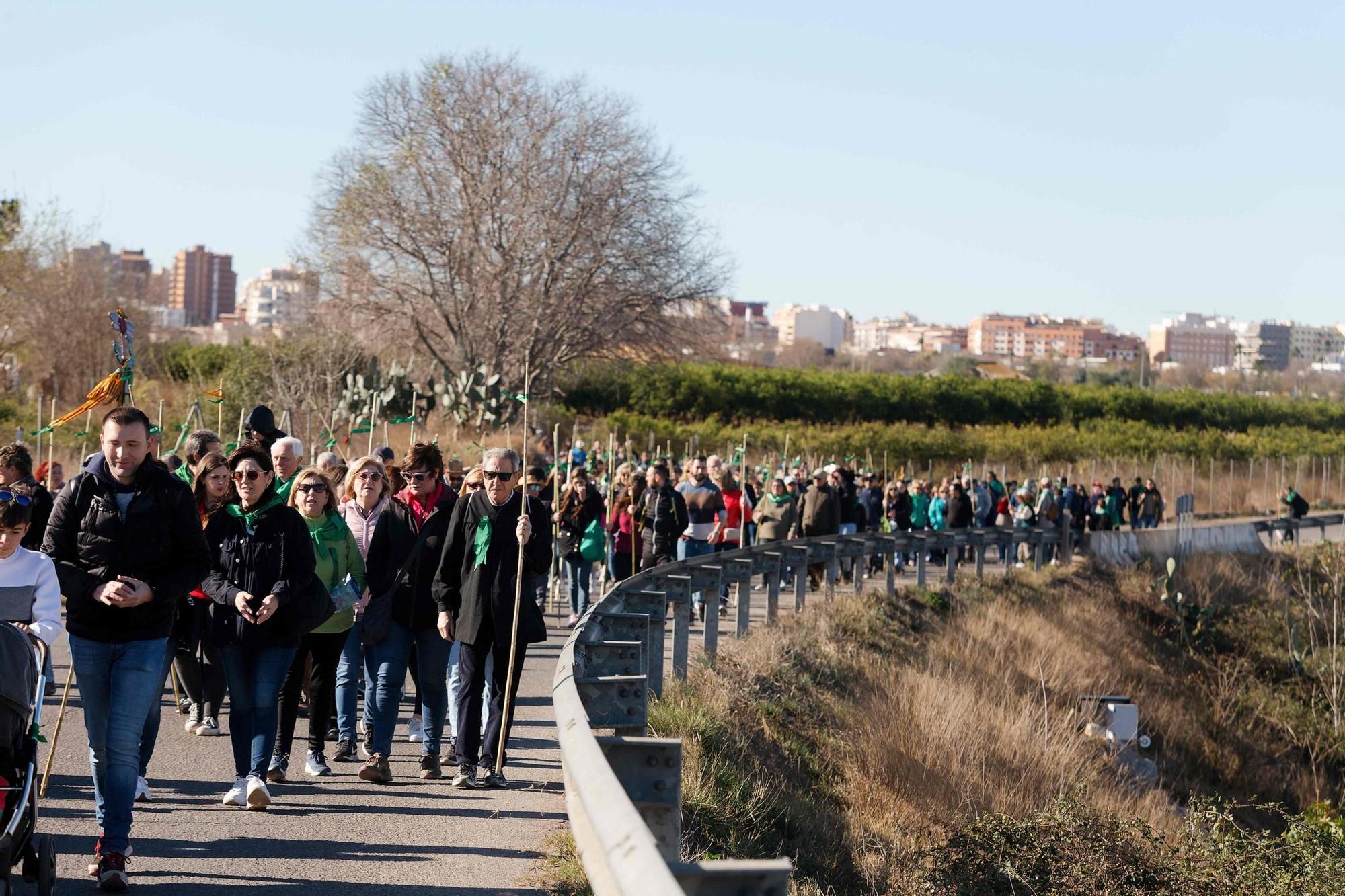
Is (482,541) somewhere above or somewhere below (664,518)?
above

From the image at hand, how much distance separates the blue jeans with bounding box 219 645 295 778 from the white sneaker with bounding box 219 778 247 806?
0.04 m

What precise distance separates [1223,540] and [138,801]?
108 feet

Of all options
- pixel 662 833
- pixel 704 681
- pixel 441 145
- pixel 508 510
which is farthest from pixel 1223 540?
pixel 662 833

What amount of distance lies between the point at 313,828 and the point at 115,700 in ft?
5.00

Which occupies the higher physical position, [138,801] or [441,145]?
[441,145]

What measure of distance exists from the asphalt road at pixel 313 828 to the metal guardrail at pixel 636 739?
790 mm

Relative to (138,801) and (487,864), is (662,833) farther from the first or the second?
(138,801)

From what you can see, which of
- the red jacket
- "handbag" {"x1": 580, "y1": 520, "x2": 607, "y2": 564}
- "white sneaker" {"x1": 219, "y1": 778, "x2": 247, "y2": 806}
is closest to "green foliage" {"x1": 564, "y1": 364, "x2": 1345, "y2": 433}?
the red jacket

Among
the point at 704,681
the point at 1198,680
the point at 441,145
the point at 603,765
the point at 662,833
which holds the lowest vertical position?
the point at 1198,680

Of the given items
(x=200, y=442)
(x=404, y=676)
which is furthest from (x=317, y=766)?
(x=200, y=442)

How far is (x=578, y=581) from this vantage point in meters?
19.2

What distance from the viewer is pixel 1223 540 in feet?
126

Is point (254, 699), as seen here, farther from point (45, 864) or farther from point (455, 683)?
point (45, 864)

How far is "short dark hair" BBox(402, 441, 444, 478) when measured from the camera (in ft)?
36.5
